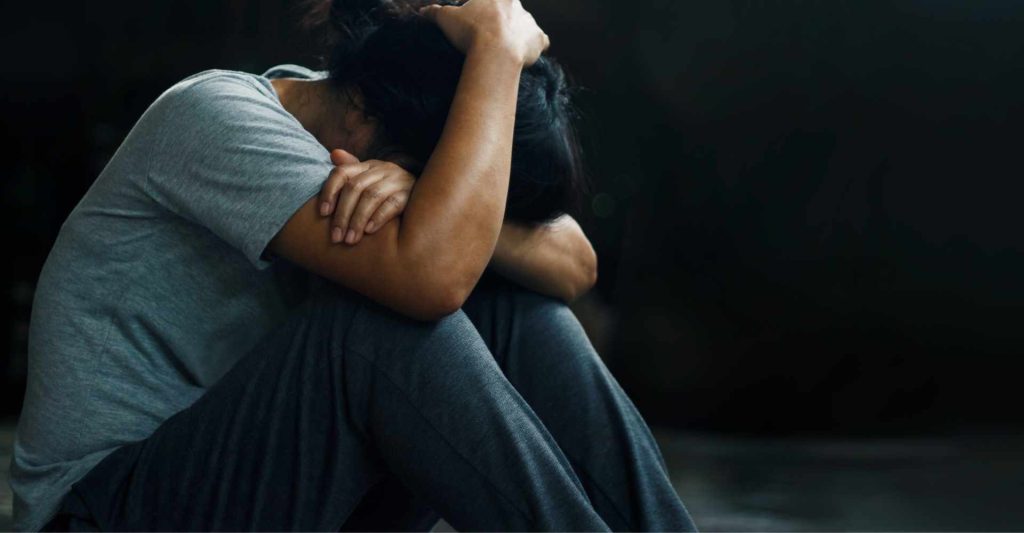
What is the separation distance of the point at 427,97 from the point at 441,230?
22cm

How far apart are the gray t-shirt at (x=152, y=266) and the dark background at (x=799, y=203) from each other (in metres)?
2.10

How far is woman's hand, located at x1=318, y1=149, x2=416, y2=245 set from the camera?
1045mm

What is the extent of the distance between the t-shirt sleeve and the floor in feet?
3.14

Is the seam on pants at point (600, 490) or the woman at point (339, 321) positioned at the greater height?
the woman at point (339, 321)

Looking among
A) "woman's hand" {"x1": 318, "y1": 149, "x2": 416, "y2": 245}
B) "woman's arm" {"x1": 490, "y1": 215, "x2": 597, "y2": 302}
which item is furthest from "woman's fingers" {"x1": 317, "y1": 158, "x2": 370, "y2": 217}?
"woman's arm" {"x1": 490, "y1": 215, "x2": 597, "y2": 302}

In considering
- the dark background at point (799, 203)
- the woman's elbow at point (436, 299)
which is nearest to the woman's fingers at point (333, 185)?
the woman's elbow at point (436, 299)

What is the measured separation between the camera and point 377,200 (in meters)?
1.06

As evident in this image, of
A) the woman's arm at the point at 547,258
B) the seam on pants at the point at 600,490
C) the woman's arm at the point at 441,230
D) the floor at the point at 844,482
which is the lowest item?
the floor at the point at 844,482

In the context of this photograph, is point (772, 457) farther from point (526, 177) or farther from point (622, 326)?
point (526, 177)

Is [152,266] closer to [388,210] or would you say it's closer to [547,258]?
[388,210]

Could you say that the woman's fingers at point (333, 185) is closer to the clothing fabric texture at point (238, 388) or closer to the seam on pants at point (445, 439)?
the clothing fabric texture at point (238, 388)

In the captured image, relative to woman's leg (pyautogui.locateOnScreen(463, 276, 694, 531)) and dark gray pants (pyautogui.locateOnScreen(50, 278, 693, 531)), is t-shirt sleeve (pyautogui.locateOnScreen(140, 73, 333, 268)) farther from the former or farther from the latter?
woman's leg (pyautogui.locateOnScreen(463, 276, 694, 531))

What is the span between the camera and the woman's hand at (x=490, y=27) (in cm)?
117

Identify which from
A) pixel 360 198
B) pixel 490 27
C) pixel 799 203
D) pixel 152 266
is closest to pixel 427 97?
pixel 490 27
